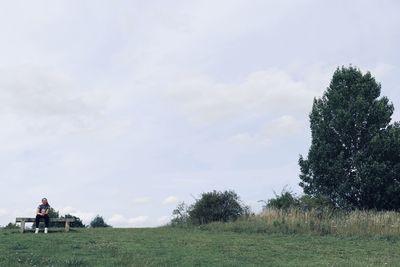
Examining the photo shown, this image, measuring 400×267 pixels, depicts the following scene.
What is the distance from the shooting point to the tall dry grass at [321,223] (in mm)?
27391

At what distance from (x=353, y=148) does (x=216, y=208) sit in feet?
33.7

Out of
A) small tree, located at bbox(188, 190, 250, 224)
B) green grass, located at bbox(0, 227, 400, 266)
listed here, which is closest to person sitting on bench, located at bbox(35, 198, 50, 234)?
green grass, located at bbox(0, 227, 400, 266)

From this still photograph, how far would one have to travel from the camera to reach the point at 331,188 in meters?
39.2

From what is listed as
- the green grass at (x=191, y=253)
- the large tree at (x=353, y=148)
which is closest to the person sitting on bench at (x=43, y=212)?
the green grass at (x=191, y=253)

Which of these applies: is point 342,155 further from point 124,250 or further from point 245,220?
point 124,250

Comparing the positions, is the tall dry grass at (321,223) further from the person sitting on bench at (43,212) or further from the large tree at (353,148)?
the person sitting on bench at (43,212)

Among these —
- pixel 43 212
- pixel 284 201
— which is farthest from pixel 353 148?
pixel 43 212

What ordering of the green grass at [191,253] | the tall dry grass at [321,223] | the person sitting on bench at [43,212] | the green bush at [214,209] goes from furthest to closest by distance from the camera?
the green bush at [214,209] < the tall dry grass at [321,223] < the person sitting on bench at [43,212] < the green grass at [191,253]

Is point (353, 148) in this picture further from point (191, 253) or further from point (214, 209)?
point (191, 253)

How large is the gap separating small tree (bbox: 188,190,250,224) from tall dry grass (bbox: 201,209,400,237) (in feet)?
14.9

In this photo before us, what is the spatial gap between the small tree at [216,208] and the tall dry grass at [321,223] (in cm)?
454

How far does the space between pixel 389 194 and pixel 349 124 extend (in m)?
5.23

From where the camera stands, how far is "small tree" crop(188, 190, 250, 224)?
118ft

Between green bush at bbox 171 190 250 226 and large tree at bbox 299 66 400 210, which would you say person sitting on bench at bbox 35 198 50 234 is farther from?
large tree at bbox 299 66 400 210
